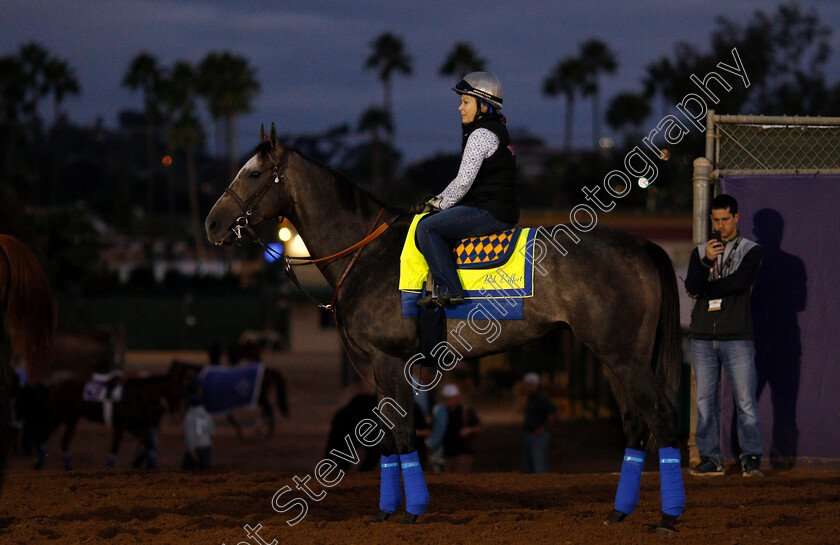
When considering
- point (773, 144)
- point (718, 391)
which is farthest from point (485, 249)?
point (773, 144)

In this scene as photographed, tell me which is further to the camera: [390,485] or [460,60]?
[460,60]

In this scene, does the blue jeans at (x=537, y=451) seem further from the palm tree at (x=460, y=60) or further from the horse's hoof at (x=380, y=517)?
the palm tree at (x=460, y=60)

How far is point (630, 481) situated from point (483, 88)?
3047 millimetres

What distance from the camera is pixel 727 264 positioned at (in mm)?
7766

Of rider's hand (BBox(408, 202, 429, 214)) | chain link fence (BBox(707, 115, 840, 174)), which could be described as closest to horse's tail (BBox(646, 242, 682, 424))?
rider's hand (BBox(408, 202, 429, 214))

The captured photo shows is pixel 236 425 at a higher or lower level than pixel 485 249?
lower

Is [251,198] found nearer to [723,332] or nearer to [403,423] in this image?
[403,423]

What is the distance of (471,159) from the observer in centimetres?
645

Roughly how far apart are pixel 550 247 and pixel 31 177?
40585mm

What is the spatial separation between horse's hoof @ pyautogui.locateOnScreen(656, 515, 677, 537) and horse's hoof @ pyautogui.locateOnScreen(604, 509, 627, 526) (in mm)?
316

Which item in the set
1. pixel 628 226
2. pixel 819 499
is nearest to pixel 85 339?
pixel 819 499

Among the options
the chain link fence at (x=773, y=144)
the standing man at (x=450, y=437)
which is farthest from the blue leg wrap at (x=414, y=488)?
the standing man at (x=450, y=437)

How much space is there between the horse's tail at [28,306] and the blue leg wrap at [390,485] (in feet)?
9.07

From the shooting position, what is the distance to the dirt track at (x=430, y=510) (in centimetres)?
604
